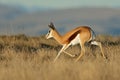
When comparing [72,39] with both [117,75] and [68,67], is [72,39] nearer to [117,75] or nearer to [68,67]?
[68,67]

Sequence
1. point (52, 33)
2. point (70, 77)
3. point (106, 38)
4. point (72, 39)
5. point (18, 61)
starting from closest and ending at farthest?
point (70, 77) → point (18, 61) → point (72, 39) → point (52, 33) → point (106, 38)

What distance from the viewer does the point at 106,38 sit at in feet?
96.9

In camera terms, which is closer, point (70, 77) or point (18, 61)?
point (70, 77)

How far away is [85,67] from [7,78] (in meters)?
1.96

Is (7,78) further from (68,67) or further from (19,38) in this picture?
(19,38)

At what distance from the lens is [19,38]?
2736 centimetres

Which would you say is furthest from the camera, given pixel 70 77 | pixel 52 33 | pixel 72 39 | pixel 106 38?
pixel 106 38

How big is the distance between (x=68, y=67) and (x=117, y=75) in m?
1.55

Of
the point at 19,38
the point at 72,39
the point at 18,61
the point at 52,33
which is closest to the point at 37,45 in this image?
the point at 19,38

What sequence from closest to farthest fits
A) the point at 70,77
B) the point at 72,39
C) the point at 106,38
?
the point at 70,77
the point at 72,39
the point at 106,38

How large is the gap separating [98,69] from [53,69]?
3.52ft

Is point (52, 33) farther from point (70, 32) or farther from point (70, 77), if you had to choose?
point (70, 77)

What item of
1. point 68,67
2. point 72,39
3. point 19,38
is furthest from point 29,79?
point 19,38

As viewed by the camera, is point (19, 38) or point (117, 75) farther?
point (19, 38)
